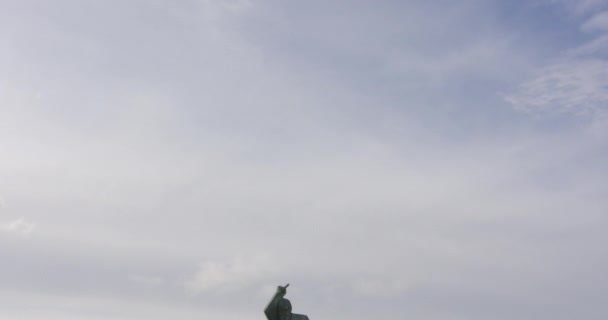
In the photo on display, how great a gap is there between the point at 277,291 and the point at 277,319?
155cm

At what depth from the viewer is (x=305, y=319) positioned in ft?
145

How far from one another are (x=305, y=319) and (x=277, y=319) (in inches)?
84.6

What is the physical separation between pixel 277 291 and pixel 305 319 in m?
2.78

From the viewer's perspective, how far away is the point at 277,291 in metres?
42.9

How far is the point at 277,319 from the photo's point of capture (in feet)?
140
